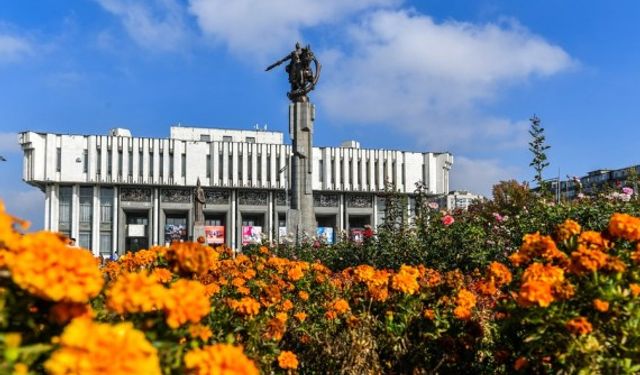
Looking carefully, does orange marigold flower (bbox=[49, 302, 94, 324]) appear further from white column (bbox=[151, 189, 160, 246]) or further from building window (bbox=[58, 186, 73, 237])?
building window (bbox=[58, 186, 73, 237])

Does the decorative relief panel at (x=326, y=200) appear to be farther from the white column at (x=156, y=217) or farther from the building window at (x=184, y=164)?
the white column at (x=156, y=217)

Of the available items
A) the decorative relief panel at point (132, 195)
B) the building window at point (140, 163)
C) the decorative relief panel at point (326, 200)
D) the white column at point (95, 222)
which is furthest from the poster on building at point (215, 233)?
the decorative relief panel at point (326, 200)

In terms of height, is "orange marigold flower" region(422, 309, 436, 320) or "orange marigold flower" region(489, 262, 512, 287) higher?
"orange marigold flower" region(489, 262, 512, 287)

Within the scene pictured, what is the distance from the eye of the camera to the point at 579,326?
8.35 ft

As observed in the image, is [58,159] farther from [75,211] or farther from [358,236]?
[358,236]

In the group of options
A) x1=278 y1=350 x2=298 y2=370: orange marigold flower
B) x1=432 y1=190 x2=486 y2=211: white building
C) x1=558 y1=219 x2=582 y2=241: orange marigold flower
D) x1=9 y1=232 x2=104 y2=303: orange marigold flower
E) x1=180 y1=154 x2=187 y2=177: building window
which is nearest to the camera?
x1=9 y1=232 x2=104 y2=303: orange marigold flower

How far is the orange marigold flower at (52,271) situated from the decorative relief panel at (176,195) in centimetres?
5486

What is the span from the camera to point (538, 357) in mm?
2912

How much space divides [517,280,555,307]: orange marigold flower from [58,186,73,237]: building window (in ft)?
181

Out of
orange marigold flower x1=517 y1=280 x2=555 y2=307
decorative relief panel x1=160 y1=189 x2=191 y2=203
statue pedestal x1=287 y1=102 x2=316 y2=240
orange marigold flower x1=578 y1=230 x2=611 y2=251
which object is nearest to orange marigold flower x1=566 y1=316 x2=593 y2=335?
orange marigold flower x1=517 y1=280 x2=555 y2=307

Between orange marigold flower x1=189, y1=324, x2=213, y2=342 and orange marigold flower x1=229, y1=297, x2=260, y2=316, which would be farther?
orange marigold flower x1=229, y1=297, x2=260, y2=316

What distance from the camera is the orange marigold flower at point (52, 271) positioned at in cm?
161

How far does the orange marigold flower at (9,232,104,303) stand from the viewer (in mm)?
1613

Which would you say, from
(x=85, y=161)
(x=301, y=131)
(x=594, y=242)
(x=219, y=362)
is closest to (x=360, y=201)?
(x=85, y=161)
